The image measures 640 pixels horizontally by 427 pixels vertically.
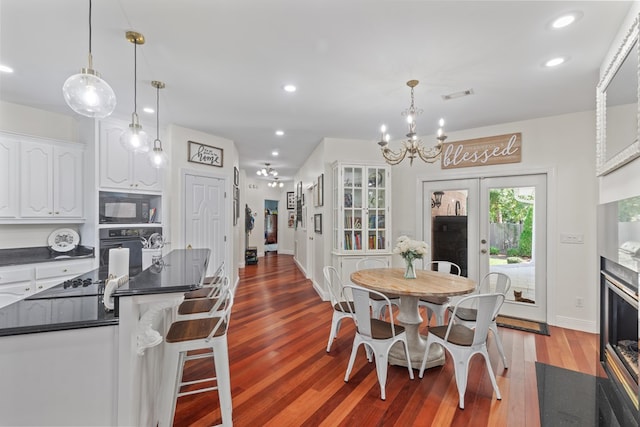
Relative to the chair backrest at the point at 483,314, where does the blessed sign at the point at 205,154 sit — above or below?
above

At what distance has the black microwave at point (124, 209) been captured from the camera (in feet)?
11.5

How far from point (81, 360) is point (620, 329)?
3385 millimetres

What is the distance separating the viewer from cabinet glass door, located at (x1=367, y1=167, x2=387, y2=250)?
173 inches

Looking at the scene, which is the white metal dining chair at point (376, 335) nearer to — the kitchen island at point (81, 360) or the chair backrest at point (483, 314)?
the chair backrest at point (483, 314)

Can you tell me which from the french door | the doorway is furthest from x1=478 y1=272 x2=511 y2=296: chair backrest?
the doorway

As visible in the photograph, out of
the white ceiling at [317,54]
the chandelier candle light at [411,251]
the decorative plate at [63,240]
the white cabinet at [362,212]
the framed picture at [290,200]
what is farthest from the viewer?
the framed picture at [290,200]

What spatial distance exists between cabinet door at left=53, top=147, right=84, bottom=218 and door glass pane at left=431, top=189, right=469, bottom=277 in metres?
4.86

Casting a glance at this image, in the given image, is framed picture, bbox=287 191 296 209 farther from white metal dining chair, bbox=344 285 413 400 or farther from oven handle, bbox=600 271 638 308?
oven handle, bbox=600 271 638 308

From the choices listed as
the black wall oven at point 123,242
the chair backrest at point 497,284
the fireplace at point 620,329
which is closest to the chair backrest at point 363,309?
the chair backrest at point 497,284

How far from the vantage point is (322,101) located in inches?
123

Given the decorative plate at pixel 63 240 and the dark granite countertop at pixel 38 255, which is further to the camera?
the decorative plate at pixel 63 240

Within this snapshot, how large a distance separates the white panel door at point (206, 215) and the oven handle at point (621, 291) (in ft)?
14.5

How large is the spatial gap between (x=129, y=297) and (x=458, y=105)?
3.56m

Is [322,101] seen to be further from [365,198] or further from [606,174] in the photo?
[606,174]
